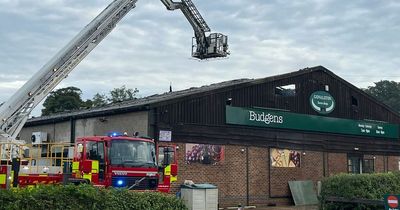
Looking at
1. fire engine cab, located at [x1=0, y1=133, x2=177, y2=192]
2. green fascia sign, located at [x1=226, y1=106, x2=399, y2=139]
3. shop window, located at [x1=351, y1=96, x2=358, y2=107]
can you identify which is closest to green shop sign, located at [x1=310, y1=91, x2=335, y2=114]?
green fascia sign, located at [x1=226, y1=106, x2=399, y2=139]

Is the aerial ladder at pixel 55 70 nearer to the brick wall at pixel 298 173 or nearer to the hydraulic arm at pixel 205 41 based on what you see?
the hydraulic arm at pixel 205 41

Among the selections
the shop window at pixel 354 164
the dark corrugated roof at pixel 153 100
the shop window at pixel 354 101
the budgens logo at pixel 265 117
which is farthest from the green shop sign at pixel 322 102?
the shop window at pixel 354 164

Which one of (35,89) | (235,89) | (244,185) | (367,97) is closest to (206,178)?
(244,185)

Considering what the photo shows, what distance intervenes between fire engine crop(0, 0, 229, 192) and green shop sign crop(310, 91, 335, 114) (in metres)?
13.7

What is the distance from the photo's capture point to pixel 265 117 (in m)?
27.7

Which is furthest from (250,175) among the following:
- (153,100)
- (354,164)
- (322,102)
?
(354,164)

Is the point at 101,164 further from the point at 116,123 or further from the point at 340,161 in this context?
the point at 340,161

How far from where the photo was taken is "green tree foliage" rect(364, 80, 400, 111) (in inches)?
3961

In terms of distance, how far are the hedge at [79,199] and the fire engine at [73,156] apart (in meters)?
4.10

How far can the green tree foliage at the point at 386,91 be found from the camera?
330 feet

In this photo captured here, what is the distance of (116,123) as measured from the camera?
25266 mm

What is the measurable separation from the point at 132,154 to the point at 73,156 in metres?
2.26

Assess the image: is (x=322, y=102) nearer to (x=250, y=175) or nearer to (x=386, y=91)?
(x=250, y=175)

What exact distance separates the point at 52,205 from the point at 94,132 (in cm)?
1716
